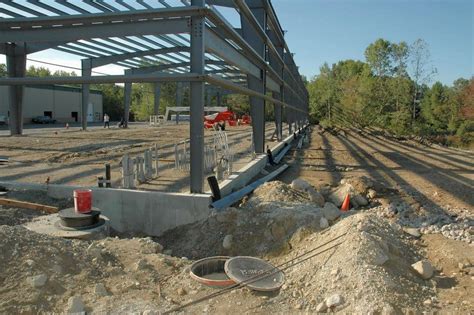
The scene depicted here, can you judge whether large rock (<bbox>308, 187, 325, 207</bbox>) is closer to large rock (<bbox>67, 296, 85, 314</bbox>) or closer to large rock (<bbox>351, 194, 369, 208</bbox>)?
large rock (<bbox>351, 194, 369, 208</bbox>)

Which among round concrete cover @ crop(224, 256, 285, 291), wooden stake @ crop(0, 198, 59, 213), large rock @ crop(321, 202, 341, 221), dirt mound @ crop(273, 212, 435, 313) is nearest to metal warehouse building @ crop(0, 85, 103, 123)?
wooden stake @ crop(0, 198, 59, 213)

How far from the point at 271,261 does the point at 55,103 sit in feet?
184

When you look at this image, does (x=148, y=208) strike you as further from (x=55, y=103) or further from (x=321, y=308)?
(x=55, y=103)

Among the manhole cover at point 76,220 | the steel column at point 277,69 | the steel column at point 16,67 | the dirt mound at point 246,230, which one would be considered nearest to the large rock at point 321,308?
the dirt mound at point 246,230

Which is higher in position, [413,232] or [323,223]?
[323,223]

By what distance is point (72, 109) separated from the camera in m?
58.0

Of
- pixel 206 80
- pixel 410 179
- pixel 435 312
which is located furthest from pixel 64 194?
pixel 410 179

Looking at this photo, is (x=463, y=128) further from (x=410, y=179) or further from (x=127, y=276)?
(x=127, y=276)

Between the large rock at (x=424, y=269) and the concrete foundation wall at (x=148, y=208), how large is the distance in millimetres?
3405

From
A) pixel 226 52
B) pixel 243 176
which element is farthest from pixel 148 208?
pixel 226 52

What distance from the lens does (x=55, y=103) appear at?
178ft

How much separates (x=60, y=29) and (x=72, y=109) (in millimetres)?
53577

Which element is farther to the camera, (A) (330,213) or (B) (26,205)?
(B) (26,205)

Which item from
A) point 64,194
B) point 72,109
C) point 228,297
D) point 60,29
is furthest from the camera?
point 72,109
